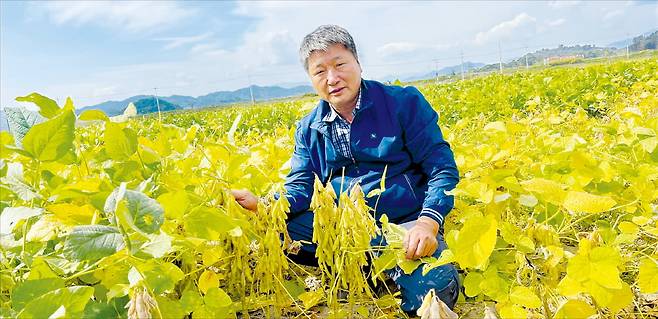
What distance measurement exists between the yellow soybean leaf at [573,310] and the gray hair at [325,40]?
1.28m

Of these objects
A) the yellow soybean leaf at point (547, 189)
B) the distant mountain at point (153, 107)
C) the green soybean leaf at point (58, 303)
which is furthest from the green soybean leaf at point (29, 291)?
the yellow soybean leaf at point (547, 189)

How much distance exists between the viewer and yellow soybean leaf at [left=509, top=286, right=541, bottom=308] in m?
1.12

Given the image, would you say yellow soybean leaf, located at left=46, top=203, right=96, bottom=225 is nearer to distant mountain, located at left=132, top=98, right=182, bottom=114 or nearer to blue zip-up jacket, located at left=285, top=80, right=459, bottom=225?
distant mountain, located at left=132, top=98, right=182, bottom=114

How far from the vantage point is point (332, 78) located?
2.06m

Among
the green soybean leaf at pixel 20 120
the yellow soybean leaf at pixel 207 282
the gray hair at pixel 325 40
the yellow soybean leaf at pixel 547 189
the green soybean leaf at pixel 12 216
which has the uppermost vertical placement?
the gray hair at pixel 325 40

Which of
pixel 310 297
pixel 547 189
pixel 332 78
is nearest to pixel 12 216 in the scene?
pixel 310 297

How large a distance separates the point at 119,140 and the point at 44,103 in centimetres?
15

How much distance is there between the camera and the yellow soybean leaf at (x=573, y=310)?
3.54ft

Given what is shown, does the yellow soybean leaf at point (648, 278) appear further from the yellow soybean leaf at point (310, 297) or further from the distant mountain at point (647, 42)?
the distant mountain at point (647, 42)

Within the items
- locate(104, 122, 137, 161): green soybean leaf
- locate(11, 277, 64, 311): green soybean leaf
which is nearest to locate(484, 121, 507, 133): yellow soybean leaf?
locate(104, 122, 137, 161): green soybean leaf

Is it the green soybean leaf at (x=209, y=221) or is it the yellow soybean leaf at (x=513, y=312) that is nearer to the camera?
the green soybean leaf at (x=209, y=221)

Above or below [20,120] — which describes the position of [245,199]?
below

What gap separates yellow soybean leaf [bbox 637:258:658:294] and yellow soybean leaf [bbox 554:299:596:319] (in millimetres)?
179

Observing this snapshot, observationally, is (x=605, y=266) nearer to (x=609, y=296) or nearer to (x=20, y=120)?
(x=609, y=296)
